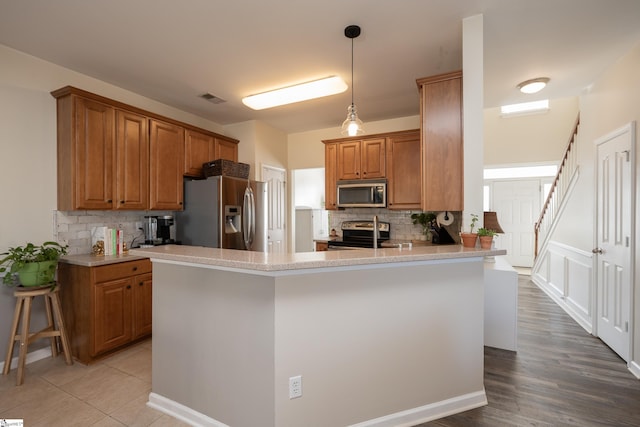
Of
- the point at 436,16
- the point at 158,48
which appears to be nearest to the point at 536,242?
the point at 436,16

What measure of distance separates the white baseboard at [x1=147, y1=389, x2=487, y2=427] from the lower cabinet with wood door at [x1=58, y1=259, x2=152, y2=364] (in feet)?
3.34

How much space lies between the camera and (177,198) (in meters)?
3.73

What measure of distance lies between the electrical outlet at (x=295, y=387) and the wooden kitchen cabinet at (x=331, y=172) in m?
3.28

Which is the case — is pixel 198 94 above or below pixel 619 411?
above

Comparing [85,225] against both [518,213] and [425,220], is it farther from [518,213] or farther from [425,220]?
[518,213]

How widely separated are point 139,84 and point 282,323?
10.6ft

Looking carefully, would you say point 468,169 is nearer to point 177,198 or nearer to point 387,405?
point 387,405

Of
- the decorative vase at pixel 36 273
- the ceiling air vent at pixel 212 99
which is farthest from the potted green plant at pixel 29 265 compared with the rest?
the ceiling air vent at pixel 212 99

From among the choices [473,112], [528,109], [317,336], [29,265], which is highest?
[528,109]

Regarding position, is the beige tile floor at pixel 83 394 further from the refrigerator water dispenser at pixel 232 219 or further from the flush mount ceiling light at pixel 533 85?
the flush mount ceiling light at pixel 533 85

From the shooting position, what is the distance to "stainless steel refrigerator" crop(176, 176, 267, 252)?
3670 millimetres

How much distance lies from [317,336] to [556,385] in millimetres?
2028

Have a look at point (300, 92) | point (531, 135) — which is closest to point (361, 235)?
point (300, 92)

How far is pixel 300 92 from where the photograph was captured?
3.17 m
